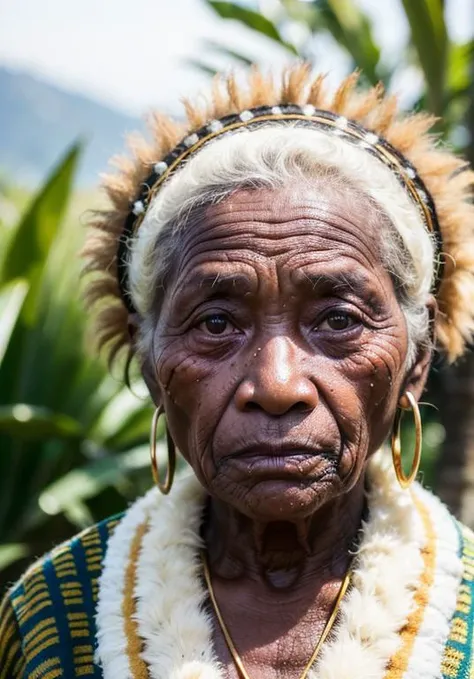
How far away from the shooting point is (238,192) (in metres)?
1.90

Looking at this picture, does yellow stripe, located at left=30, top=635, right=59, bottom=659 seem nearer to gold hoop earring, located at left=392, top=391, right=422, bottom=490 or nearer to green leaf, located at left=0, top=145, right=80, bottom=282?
gold hoop earring, located at left=392, top=391, right=422, bottom=490

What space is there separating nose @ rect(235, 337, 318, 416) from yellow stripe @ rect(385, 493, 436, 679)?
1.64 feet

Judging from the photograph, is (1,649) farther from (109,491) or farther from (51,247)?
(51,247)

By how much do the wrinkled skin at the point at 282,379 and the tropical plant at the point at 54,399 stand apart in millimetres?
1962

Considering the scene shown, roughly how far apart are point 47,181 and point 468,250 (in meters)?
2.55

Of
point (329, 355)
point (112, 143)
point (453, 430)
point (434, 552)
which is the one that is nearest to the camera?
point (329, 355)

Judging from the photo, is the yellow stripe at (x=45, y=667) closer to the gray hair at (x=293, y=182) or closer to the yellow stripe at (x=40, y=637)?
the yellow stripe at (x=40, y=637)

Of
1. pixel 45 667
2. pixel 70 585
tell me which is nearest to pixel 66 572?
pixel 70 585

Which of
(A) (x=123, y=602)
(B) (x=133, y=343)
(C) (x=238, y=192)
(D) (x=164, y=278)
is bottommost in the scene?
(A) (x=123, y=602)

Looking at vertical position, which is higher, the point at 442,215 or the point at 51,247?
the point at 442,215

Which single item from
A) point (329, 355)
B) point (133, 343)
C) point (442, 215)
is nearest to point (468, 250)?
point (442, 215)

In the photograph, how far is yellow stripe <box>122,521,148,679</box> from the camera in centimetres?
185

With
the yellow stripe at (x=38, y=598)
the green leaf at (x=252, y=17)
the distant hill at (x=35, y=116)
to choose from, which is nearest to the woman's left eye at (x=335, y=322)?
the yellow stripe at (x=38, y=598)

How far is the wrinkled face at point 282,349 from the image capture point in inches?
67.6
